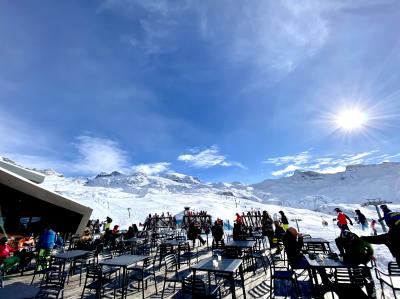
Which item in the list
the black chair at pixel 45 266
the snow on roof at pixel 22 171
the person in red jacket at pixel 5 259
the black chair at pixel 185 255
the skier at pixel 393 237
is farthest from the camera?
the snow on roof at pixel 22 171

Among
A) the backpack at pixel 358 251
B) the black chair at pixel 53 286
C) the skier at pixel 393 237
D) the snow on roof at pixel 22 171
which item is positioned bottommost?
the black chair at pixel 53 286

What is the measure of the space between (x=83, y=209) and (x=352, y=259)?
1622 cm

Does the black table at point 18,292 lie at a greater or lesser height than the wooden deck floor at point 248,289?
greater

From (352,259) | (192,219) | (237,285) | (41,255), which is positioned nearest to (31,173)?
(41,255)

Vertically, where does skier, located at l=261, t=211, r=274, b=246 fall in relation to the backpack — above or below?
above

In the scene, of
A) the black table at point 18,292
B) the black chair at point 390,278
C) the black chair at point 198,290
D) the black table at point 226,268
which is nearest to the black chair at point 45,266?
the black table at point 18,292

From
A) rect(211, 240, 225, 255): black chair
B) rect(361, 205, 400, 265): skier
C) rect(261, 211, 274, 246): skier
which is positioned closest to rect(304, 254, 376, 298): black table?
rect(361, 205, 400, 265): skier

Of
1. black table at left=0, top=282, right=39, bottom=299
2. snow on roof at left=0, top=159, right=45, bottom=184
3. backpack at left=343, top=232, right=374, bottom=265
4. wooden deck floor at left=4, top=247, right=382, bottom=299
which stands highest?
snow on roof at left=0, top=159, right=45, bottom=184

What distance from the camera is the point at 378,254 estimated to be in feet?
30.1

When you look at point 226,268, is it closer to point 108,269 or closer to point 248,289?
point 248,289

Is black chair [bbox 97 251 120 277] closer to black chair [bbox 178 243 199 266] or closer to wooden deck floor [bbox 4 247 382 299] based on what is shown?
wooden deck floor [bbox 4 247 382 299]

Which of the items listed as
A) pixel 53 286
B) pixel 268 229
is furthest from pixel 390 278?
pixel 53 286

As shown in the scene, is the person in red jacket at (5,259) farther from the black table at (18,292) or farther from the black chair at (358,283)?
the black chair at (358,283)

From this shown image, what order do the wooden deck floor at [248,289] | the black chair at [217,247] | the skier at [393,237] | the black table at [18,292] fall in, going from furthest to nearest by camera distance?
1. the black chair at [217,247]
2. the wooden deck floor at [248,289]
3. the skier at [393,237]
4. the black table at [18,292]
